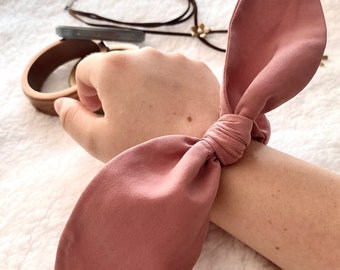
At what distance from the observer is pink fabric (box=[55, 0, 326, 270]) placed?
367 mm

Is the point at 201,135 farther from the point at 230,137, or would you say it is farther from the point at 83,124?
the point at 83,124

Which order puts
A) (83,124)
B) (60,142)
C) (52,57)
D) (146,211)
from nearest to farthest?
(146,211), (83,124), (60,142), (52,57)

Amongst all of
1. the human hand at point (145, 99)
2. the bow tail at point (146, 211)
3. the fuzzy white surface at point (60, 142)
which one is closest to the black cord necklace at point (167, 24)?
the fuzzy white surface at point (60, 142)

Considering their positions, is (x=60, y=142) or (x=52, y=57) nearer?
(x=60, y=142)

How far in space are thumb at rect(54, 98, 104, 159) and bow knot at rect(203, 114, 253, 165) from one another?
14 cm

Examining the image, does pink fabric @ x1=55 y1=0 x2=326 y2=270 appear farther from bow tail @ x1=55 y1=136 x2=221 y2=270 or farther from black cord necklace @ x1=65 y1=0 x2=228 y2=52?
black cord necklace @ x1=65 y1=0 x2=228 y2=52

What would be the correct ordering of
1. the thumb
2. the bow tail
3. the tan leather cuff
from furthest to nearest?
the tan leather cuff → the thumb → the bow tail

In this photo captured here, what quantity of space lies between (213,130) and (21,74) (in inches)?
19.0

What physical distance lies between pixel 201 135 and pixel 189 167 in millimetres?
64

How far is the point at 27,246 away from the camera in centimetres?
52

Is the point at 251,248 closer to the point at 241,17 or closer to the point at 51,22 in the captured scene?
the point at 241,17

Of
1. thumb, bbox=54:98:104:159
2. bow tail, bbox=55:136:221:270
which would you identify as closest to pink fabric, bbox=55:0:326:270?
bow tail, bbox=55:136:221:270

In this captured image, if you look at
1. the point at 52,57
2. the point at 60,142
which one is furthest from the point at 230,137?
the point at 52,57

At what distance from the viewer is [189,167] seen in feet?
1.24
